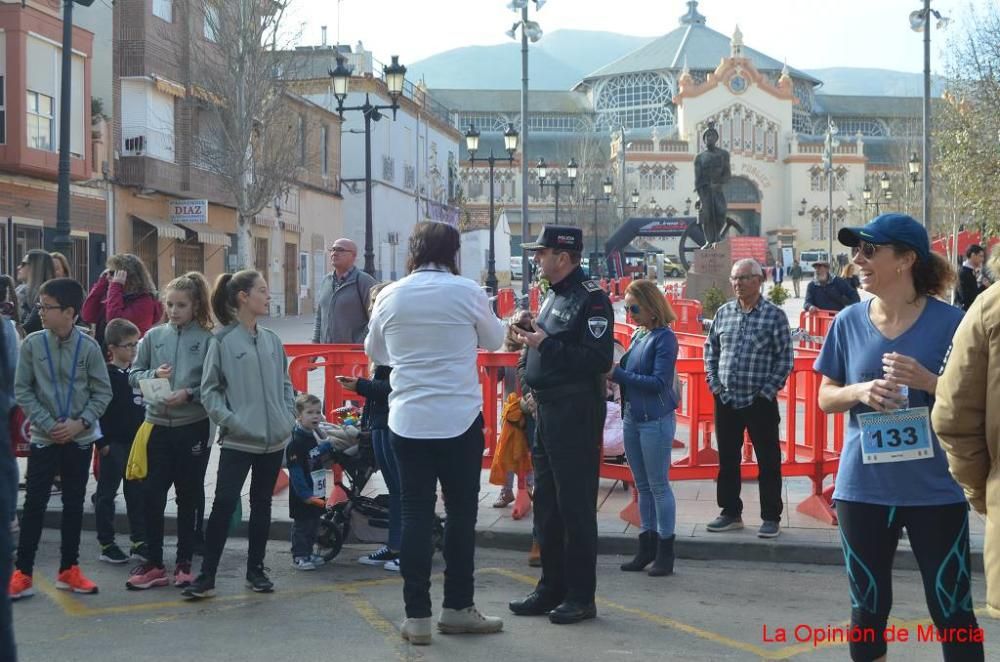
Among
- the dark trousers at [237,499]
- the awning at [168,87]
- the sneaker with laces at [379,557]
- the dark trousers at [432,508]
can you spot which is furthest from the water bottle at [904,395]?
the awning at [168,87]

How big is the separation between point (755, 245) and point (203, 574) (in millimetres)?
73498

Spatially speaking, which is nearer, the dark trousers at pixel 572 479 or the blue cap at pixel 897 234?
the blue cap at pixel 897 234

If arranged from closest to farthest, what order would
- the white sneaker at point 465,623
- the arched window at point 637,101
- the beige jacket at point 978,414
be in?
the beige jacket at point 978,414 < the white sneaker at point 465,623 < the arched window at point 637,101

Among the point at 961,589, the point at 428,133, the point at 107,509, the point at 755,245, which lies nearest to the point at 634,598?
the point at 961,589

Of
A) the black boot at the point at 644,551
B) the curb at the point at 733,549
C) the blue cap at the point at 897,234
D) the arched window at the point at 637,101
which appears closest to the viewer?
the blue cap at the point at 897,234

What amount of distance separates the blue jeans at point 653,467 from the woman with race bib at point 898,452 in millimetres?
2636

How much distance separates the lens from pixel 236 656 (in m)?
5.29

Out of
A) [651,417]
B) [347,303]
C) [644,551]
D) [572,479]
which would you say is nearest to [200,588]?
[572,479]

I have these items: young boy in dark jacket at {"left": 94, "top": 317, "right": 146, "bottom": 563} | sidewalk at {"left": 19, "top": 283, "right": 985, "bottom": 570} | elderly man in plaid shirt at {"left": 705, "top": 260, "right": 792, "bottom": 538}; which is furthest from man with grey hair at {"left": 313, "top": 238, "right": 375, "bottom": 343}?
elderly man in plaid shirt at {"left": 705, "top": 260, "right": 792, "bottom": 538}

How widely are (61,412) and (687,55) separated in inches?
4399

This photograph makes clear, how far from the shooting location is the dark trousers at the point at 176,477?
655 cm

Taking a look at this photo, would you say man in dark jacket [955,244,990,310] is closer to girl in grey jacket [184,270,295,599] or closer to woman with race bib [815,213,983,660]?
girl in grey jacket [184,270,295,599]

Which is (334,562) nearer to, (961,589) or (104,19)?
(961,589)

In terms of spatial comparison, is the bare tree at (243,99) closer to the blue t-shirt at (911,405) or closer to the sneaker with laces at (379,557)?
the sneaker with laces at (379,557)
